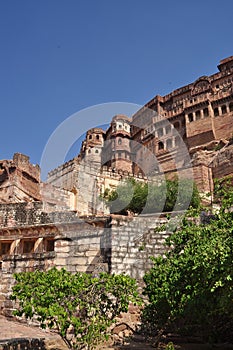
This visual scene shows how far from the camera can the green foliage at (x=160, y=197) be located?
22.0 meters

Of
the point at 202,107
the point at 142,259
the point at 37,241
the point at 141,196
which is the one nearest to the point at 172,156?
the point at 202,107

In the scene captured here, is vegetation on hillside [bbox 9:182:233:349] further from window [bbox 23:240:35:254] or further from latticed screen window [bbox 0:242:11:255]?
latticed screen window [bbox 0:242:11:255]

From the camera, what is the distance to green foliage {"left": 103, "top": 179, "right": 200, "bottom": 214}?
72.0 feet

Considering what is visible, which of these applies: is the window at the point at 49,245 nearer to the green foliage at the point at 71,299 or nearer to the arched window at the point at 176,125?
the green foliage at the point at 71,299

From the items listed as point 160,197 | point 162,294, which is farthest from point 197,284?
point 160,197

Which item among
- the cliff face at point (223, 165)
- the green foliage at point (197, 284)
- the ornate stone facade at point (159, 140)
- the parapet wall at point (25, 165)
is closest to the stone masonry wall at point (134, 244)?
the green foliage at point (197, 284)

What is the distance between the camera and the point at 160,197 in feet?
75.7

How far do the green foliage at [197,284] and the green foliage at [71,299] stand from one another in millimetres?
1249

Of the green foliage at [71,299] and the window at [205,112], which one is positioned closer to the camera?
the green foliage at [71,299]

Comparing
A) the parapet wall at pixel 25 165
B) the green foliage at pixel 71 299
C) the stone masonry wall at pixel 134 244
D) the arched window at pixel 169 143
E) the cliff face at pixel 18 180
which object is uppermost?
the arched window at pixel 169 143

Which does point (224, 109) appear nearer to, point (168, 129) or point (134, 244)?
point (168, 129)

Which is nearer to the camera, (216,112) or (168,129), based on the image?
(216,112)

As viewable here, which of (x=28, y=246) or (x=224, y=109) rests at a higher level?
(x=224, y=109)

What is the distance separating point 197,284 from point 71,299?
7.68 ft
